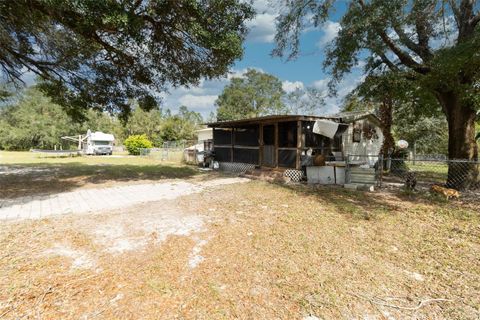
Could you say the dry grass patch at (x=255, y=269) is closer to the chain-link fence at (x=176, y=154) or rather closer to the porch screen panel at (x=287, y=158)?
the porch screen panel at (x=287, y=158)

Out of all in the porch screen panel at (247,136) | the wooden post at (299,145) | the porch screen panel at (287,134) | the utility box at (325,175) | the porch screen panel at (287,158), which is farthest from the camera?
the porch screen panel at (247,136)

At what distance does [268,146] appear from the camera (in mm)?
11203

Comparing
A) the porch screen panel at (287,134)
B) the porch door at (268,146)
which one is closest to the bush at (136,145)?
the porch door at (268,146)

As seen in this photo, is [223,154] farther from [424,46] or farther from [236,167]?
[424,46]

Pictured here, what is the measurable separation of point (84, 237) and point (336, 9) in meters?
9.97

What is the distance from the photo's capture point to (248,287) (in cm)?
266

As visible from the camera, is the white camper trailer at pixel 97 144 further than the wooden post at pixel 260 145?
Yes

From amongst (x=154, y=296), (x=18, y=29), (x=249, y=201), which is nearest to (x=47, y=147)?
(x=18, y=29)

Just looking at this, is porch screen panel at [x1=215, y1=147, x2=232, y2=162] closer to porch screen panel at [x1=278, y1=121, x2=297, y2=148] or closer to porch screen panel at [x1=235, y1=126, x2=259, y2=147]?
porch screen panel at [x1=235, y1=126, x2=259, y2=147]

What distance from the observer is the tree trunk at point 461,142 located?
787cm

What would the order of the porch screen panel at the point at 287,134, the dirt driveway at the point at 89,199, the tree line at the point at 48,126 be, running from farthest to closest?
the tree line at the point at 48,126 → the porch screen panel at the point at 287,134 → the dirt driveway at the point at 89,199

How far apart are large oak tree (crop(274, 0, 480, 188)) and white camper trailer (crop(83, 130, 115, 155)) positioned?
24883 mm

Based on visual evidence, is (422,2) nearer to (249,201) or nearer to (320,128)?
(320,128)

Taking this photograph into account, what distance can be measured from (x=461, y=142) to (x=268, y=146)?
22.0ft
